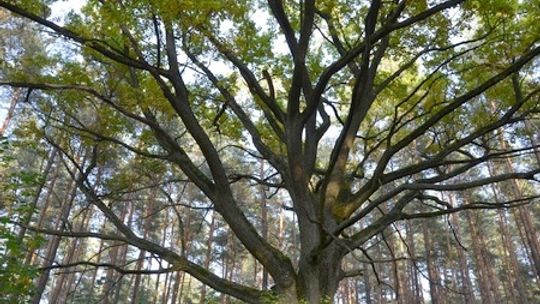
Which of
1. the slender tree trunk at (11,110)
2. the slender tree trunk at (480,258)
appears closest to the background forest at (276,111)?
the slender tree trunk at (11,110)

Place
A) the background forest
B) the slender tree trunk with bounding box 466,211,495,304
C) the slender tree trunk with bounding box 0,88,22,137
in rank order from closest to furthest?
the background forest
the slender tree trunk with bounding box 0,88,22,137
the slender tree trunk with bounding box 466,211,495,304

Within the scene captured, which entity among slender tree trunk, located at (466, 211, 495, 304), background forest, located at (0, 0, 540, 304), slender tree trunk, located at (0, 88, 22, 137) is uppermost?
slender tree trunk, located at (0, 88, 22, 137)

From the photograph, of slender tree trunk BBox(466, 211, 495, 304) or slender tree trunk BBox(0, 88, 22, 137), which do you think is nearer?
slender tree trunk BBox(0, 88, 22, 137)

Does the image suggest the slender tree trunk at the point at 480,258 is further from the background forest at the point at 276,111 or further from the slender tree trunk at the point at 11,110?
the slender tree trunk at the point at 11,110

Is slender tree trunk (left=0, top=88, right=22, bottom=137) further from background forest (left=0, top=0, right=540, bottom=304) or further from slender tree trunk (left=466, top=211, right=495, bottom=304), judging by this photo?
slender tree trunk (left=466, top=211, right=495, bottom=304)

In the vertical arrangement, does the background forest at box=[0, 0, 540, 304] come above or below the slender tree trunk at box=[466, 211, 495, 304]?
below

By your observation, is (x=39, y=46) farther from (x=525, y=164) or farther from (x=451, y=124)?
(x=525, y=164)

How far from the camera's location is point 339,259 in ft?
13.9

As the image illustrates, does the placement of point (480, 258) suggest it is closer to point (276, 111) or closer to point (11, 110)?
point (276, 111)

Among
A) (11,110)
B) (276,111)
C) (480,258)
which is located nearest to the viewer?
(276,111)

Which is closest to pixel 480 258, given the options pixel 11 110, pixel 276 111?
pixel 276 111

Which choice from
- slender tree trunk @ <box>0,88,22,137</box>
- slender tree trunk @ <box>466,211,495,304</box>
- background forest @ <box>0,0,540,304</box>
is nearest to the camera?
background forest @ <box>0,0,540,304</box>

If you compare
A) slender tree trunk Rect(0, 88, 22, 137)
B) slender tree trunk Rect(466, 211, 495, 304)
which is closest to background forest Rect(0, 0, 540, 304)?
slender tree trunk Rect(0, 88, 22, 137)

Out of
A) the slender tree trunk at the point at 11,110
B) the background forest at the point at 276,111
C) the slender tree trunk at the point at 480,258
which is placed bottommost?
the background forest at the point at 276,111
